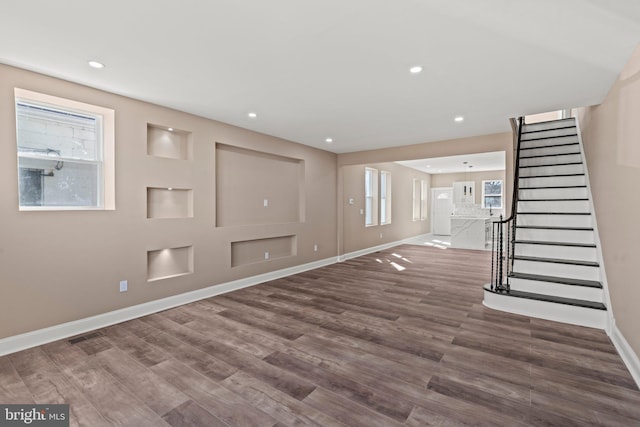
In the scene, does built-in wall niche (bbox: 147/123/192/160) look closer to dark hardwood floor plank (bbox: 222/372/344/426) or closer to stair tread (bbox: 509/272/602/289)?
dark hardwood floor plank (bbox: 222/372/344/426)

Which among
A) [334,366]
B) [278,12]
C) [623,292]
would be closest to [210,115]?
[278,12]

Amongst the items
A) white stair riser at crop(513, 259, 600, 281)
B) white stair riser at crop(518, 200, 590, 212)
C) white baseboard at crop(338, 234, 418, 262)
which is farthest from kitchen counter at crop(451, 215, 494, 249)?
white stair riser at crop(513, 259, 600, 281)

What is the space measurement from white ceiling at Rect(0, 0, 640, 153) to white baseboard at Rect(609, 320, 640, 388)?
2469 millimetres

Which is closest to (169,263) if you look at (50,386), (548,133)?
(50,386)

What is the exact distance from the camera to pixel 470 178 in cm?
1173

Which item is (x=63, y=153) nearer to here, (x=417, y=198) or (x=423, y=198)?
(x=417, y=198)

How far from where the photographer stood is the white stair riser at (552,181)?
4641 millimetres

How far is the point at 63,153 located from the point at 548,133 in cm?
787

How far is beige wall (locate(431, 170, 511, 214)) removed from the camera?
11.3 m

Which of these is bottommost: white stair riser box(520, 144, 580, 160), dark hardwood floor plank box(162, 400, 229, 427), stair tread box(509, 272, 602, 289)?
dark hardwood floor plank box(162, 400, 229, 427)

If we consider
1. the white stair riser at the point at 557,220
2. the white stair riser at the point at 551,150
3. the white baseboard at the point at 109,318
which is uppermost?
the white stair riser at the point at 551,150

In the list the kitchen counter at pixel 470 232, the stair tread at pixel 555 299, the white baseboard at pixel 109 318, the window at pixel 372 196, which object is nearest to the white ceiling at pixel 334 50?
the stair tread at pixel 555 299

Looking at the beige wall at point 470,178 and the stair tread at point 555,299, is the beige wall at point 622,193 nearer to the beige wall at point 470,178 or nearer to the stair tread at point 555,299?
the stair tread at point 555,299

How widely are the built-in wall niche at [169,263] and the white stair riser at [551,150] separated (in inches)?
243
